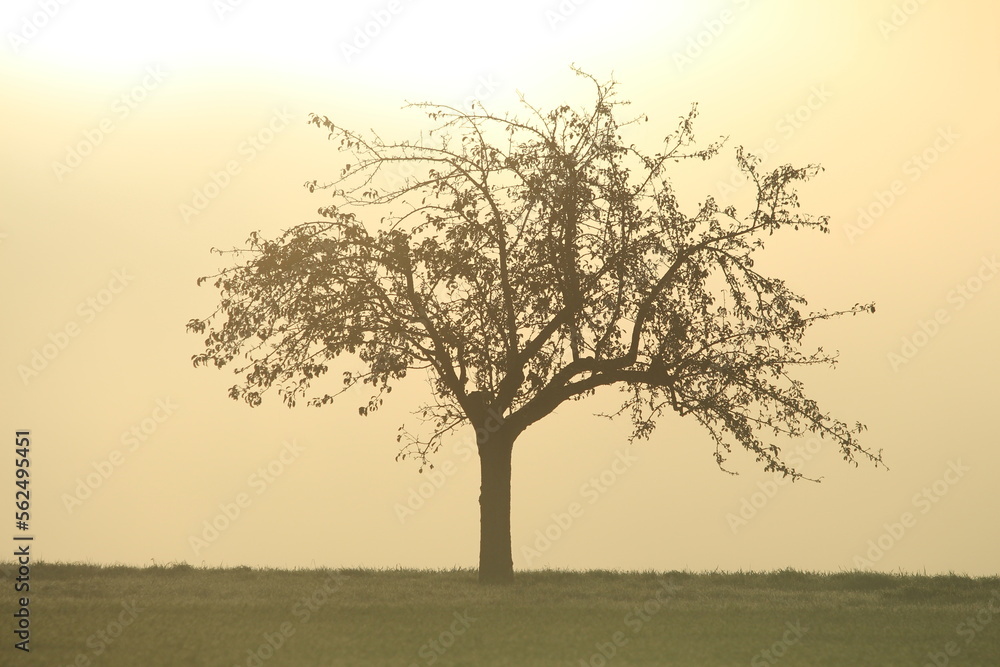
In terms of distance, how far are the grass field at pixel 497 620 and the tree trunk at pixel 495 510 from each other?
523 millimetres

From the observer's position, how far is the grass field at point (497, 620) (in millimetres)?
18297

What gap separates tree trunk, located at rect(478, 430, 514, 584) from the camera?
25.9 m

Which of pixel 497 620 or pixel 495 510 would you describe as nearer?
pixel 497 620

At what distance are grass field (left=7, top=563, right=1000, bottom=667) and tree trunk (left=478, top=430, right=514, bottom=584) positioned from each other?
0.52m

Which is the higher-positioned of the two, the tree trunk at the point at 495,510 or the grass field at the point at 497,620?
the tree trunk at the point at 495,510

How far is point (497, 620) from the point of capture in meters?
20.8

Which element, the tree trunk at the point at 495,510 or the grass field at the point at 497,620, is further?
the tree trunk at the point at 495,510

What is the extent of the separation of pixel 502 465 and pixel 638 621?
6110 millimetres

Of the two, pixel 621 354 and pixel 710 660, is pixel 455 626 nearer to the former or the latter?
pixel 710 660

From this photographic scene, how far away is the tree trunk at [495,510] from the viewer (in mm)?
25891

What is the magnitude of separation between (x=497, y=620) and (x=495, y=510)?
536 centimetres

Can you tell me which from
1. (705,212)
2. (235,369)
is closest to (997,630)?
(705,212)

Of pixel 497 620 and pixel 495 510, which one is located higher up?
Result: pixel 495 510

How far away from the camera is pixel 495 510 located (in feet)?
85.3
